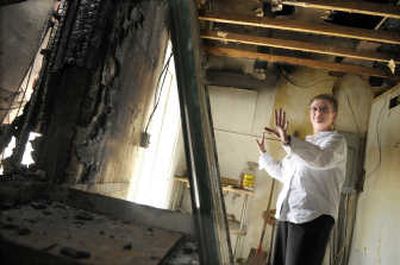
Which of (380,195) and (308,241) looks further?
(380,195)

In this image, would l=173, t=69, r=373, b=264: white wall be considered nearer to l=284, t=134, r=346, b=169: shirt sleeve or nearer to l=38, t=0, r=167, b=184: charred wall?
l=284, t=134, r=346, b=169: shirt sleeve

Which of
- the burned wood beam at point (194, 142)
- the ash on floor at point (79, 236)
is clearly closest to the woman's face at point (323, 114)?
the burned wood beam at point (194, 142)

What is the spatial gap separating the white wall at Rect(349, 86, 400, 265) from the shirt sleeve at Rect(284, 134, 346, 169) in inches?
46.8

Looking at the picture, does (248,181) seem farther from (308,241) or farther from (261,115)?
(308,241)

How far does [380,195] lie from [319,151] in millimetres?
1697

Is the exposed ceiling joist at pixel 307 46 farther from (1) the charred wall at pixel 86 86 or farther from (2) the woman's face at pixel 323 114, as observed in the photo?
(1) the charred wall at pixel 86 86

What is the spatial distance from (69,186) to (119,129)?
467 mm

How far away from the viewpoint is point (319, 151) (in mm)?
1993

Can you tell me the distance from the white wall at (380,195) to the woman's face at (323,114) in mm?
1182

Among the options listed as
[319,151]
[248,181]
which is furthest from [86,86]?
[248,181]

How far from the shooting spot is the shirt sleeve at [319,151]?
1.97 meters

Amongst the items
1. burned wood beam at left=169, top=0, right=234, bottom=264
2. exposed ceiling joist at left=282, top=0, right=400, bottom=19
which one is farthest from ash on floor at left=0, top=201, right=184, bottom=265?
exposed ceiling joist at left=282, top=0, right=400, bottom=19

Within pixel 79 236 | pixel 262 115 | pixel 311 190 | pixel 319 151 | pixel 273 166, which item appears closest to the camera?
pixel 79 236

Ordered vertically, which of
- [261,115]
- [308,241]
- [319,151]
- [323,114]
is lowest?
[308,241]
